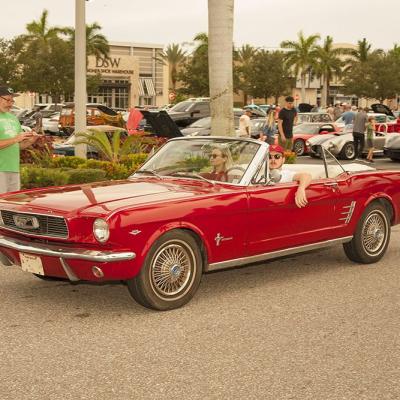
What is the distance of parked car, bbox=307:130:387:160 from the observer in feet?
75.0

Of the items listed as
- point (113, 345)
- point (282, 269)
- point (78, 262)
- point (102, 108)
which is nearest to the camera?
point (113, 345)

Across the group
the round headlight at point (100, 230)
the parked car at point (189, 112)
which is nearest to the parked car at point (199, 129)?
the parked car at point (189, 112)

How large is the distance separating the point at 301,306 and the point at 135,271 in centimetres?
147

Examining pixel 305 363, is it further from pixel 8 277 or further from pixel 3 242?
pixel 8 277

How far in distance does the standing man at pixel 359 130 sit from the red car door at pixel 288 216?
14.8 meters

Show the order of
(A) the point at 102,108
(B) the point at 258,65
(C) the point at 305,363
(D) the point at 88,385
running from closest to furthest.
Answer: (D) the point at 88,385
(C) the point at 305,363
(A) the point at 102,108
(B) the point at 258,65

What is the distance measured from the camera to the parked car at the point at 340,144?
75.0 ft

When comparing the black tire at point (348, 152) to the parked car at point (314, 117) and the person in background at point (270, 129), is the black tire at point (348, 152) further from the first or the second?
the parked car at point (314, 117)

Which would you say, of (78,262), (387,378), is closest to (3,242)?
(78,262)

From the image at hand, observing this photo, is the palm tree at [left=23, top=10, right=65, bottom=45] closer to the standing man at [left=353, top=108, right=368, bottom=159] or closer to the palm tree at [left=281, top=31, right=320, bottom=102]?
the palm tree at [left=281, top=31, right=320, bottom=102]

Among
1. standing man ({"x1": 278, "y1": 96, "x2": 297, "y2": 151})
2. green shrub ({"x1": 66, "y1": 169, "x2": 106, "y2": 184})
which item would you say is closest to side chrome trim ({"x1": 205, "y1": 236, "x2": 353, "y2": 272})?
green shrub ({"x1": 66, "y1": 169, "x2": 106, "y2": 184})

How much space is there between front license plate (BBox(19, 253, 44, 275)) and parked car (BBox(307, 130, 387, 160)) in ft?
57.7

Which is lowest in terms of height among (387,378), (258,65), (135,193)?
(387,378)

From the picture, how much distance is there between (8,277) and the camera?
700 centimetres
